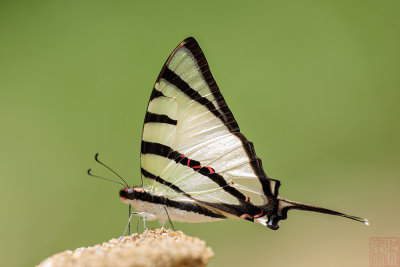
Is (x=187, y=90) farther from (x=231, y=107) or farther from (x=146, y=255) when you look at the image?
(x=231, y=107)

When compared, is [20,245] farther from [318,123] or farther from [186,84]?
[318,123]

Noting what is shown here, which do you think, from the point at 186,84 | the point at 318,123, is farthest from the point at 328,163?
the point at 186,84

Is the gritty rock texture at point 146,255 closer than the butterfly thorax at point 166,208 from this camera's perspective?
Yes

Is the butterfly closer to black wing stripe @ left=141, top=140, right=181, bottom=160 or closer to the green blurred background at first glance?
black wing stripe @ left=141, top=140, right=181, bottom=160

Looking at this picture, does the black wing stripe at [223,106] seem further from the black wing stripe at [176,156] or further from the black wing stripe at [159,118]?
the black wing stripe at [159,118]
